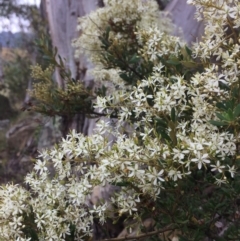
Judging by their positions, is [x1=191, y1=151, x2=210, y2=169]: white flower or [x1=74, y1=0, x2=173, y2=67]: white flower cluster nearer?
[x1=191, y1=151, x2=210, y2=169]: white flower

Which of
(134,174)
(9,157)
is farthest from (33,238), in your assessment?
(9,157)

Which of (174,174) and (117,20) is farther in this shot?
(117,20)

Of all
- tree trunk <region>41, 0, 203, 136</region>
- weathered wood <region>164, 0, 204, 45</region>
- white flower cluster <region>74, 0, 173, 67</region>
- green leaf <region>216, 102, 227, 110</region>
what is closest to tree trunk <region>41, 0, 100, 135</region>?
tree trunk <region>41, 0, 203, 136</region>

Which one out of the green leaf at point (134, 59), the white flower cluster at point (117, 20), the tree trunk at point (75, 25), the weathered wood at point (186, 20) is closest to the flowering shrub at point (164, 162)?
the green leaf at point (134, 59)

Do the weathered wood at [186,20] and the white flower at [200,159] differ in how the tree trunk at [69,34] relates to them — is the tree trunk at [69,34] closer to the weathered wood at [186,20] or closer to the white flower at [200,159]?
the weathered wood at [186,20]

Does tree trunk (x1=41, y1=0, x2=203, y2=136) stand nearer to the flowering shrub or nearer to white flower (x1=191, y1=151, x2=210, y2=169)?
the flowering shrub

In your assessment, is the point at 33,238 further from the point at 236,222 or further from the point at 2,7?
the point at 2,7

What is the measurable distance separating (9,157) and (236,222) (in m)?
4.97

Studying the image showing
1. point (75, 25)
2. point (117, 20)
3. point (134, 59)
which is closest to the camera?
point (134, 59)

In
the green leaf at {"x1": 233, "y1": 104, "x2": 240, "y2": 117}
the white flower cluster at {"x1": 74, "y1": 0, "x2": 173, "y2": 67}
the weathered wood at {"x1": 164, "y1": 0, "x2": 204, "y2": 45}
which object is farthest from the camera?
the weathered wood at {"x1": 164, "y1": 0, "x2": 204, "y2": 45}

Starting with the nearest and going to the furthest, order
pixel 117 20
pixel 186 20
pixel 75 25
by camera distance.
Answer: pixel 117 20, pixel 186 20, pixel 75 25

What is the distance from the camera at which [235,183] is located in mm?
859

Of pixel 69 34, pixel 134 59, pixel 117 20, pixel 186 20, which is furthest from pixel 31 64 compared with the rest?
pixel 134 59

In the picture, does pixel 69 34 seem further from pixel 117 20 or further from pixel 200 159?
pixel 200 159
